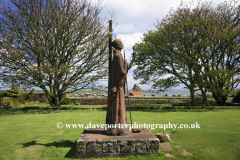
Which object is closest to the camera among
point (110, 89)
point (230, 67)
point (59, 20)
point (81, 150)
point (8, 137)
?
point (81, 150)

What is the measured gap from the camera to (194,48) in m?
17.0

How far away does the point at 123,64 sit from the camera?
5.51 metres

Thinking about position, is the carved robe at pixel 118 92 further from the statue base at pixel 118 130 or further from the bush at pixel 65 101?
the bush at pixel 65 101

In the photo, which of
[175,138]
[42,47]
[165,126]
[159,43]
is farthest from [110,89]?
[159,43]

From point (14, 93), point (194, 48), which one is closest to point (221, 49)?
point (194, 48)

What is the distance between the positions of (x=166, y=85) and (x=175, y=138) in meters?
12.0

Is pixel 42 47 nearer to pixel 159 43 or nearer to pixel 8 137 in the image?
pixel 8 137

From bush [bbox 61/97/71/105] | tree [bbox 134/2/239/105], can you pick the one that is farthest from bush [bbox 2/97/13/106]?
tree [bbox 134/2/239/105]

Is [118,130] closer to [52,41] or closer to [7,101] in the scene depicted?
[52,41]

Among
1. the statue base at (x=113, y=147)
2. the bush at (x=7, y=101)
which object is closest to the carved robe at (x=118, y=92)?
the statue base at (x=113, y=147)

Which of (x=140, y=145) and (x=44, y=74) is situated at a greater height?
(x=44, y=74)

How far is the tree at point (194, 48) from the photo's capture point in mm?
16281

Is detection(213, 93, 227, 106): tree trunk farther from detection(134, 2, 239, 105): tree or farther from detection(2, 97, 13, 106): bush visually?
detection(2, 97, 13, 106): bush

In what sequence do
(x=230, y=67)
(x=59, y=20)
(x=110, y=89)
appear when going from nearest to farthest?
(x=110, y=89) → (x=59, y=20) → (x=230, y=67)
